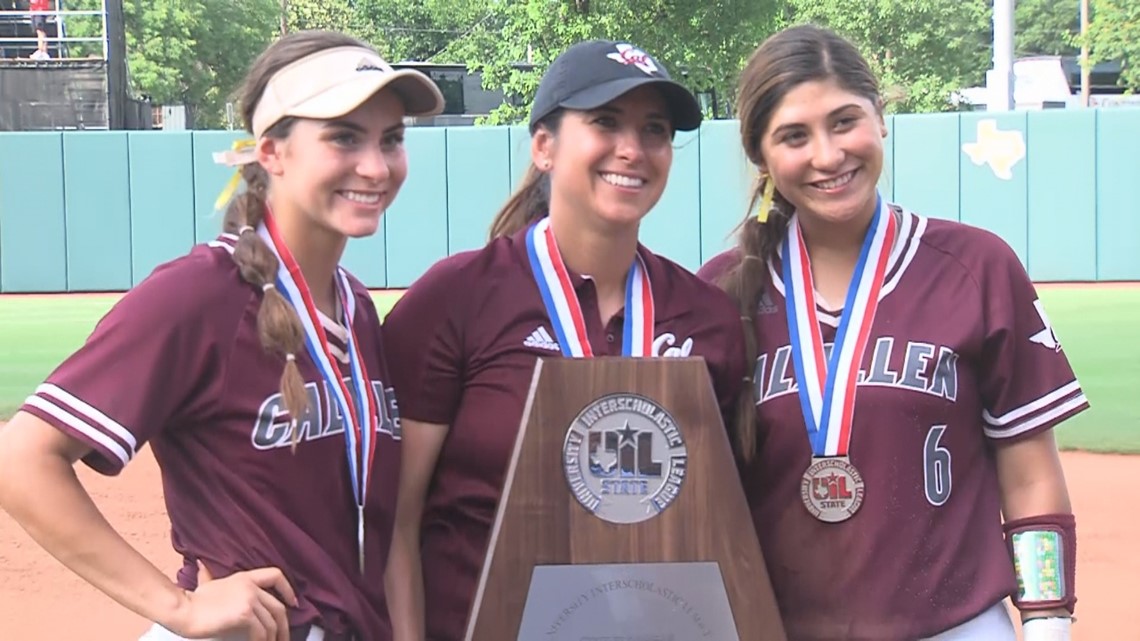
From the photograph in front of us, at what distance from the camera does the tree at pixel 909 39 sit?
33125mm

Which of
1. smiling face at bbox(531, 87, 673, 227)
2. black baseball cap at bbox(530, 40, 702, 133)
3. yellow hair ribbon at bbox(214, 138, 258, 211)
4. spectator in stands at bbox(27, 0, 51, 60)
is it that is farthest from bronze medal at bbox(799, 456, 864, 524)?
spectator in stands at bbox(27, 0, 51, 60)

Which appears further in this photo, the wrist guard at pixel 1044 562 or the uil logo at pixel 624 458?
the wrist guard at pixel 1044 562

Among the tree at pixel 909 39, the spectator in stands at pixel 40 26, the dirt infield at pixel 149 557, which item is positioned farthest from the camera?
the tree at pixel 909 39

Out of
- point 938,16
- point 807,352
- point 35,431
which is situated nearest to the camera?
point 35,431

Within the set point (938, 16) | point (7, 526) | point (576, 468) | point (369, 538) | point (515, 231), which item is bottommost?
point (7, 526)

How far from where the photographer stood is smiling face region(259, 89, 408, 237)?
8.30 feet

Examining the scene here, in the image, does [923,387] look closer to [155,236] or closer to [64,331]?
[64,331]

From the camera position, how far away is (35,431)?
225 centimetres

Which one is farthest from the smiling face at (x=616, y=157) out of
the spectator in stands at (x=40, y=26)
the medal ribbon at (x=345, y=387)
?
the spectator in stands at (x=40, y=26)

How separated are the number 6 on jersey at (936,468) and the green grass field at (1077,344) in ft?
21.2

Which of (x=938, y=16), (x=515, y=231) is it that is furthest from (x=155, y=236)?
(x=938, y=16)

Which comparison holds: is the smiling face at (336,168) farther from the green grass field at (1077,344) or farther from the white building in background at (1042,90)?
the white building in background at (1042,90)

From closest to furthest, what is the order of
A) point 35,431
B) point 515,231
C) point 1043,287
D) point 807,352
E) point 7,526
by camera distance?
point 35,431 → point 807,352 → point 515,231 → point 7,526 → point 1043,287

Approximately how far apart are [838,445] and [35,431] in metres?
1.51
